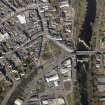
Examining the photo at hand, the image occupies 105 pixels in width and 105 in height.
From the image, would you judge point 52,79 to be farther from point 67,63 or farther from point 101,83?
point 101,83

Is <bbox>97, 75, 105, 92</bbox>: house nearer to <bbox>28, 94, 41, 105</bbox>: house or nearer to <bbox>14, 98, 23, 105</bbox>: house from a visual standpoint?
<bbox>28, 94, 41, 105</bbox>: house

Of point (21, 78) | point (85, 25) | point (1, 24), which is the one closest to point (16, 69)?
point (21, 78)

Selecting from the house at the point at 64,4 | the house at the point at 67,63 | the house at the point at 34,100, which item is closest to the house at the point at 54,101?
the house at the point at 34,100

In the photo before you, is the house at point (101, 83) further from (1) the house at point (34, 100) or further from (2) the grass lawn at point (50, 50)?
(1) the house at point (34, 100)

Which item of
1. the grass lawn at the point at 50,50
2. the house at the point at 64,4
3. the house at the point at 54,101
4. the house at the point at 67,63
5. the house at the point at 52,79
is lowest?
the house at the point at 54,101

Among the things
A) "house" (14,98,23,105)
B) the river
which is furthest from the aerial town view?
"house" (14,98,23,105)

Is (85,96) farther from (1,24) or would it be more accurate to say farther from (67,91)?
(1,24)

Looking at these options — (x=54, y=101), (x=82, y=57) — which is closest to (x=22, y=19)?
(x=82, y=57)
